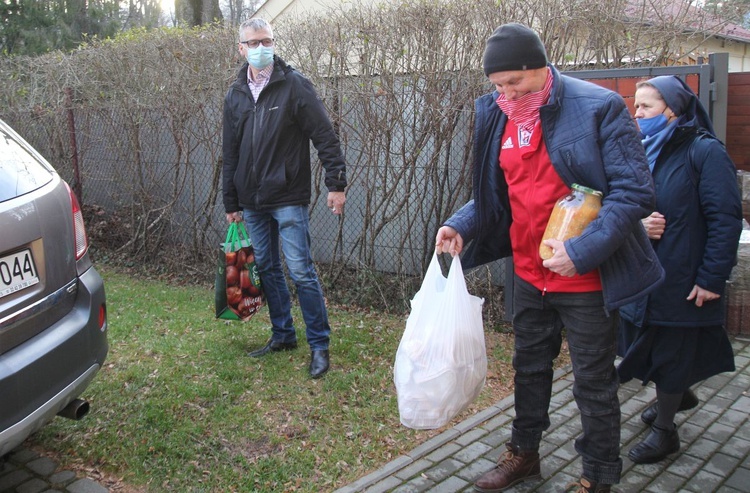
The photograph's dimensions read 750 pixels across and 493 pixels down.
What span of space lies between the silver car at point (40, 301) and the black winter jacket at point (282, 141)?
1174 mm

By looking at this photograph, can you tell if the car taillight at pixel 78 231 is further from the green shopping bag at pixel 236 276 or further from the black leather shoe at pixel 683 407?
the black leather shoe at pixel 683 407

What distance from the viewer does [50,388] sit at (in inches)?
111

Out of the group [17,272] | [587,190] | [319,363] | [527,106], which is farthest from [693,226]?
[17,272]

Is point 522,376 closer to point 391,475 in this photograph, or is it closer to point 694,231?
point 391,475

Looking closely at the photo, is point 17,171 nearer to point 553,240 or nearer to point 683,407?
point 553,240

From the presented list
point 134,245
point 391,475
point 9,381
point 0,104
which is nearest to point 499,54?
point 391,475

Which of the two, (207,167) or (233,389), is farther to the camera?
(207,167)

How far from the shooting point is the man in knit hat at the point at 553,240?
98.7 inches

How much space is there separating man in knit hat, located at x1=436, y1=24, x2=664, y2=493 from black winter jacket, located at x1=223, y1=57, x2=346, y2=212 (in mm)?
1443

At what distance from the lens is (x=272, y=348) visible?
469 centimetres

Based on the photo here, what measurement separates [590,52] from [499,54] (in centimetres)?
308

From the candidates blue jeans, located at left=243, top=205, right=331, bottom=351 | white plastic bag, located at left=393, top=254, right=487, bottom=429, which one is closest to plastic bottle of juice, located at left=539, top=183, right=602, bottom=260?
white plastic bag, located at left=393, top=254, right=487, bottom=429

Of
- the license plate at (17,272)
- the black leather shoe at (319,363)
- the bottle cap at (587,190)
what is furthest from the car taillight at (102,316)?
the bottle cap at (587,190)

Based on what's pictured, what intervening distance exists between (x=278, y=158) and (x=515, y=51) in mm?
2002
